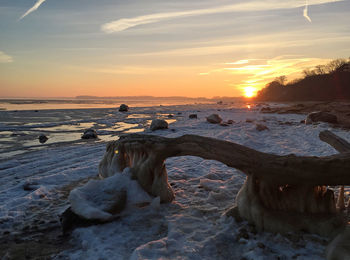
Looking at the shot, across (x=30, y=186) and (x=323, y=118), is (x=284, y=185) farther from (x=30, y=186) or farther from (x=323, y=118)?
(x=323, y=118)

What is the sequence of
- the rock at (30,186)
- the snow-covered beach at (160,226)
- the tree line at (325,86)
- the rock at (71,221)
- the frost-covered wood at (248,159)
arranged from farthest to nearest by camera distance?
the tree line at (325,86) → the rock at (30,186) → the rock at (71,221) → the frost-covered wood at (248,159) → the snow-covered beach at (160,226)

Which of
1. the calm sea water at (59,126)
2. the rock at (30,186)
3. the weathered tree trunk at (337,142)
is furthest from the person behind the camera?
the calm sea water at (59,126)

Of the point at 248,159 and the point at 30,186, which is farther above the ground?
the point at 248,159

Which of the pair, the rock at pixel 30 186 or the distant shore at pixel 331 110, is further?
the distant shore at pixel 331 110

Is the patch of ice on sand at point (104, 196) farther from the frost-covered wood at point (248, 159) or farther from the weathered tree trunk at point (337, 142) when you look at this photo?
the weathered tree trunk at point (337, 142)

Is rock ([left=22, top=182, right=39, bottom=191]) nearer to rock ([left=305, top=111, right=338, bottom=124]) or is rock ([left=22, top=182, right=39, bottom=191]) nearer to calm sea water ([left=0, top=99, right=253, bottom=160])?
calm sea water ([left=0, top=99, right=253, bottom=160])

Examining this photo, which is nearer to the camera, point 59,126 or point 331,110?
point 59,126

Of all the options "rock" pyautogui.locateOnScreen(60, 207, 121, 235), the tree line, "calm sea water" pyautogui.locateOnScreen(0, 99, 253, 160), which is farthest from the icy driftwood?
the tree line

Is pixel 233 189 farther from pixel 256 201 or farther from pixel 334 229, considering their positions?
pixel 334 229

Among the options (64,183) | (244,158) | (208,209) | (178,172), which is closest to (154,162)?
(208,209)

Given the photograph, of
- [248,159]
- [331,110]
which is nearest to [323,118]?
[331,110]

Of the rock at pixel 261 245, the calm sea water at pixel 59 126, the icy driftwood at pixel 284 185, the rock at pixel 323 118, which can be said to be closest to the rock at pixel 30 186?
the icy driftwood at pixel 284 185

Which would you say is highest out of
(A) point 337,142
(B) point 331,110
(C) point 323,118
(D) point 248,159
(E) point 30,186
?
(B) point 331,110

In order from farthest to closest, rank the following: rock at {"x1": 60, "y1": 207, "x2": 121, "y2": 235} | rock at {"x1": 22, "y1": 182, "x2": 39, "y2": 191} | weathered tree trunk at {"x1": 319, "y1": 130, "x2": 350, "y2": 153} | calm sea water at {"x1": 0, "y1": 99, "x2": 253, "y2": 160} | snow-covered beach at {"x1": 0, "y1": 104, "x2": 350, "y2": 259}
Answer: calm sea water at {"x1": 0, "y1": 99, "x2": 253, "y2": 160} < rock at {"x1": 22, "y1": 182, "x2": 39, "y2": 191} < weathered tree trunk at {"x1": 319, "y1": 130, "x2": 350, "y2": 153} < rock at {"x1": 60, "y1": 207, "x2": 121, "y2": 235} < snow-covered beach at {"x1": 0, "y1": 104, "x2": 350, "y2": 259}
